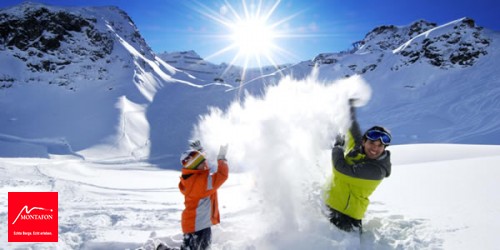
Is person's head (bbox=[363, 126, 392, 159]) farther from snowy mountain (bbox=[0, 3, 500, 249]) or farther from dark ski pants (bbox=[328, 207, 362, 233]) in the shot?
snowy mountain (bbox=[0, 3, 500, 249])

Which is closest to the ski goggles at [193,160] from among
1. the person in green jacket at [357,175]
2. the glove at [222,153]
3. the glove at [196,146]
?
the glove at [222,153]

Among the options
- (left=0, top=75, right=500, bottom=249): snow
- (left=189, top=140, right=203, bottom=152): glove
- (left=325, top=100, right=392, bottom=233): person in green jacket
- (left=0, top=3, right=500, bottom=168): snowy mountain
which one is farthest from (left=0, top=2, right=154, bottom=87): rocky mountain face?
(left=325, top=100, right=392, bottom=233): person in green jacket

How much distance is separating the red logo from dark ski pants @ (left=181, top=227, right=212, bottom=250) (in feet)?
5.79

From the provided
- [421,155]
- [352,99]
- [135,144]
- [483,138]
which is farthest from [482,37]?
[352,99]

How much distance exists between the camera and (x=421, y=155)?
11.7 meters

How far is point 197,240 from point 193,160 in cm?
102

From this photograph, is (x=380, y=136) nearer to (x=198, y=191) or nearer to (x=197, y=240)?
(x=198, y=191)

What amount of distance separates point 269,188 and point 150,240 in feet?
5.90

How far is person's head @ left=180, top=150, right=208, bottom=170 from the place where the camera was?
3.81m

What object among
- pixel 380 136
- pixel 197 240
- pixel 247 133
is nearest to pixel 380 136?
pixel 380 136

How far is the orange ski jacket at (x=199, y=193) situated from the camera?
3.83 m

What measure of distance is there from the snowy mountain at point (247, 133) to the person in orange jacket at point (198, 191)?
339mm

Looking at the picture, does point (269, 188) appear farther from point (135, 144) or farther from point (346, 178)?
point (135, 144)

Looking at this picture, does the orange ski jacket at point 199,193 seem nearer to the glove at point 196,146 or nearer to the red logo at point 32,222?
the glove at point 196,146
